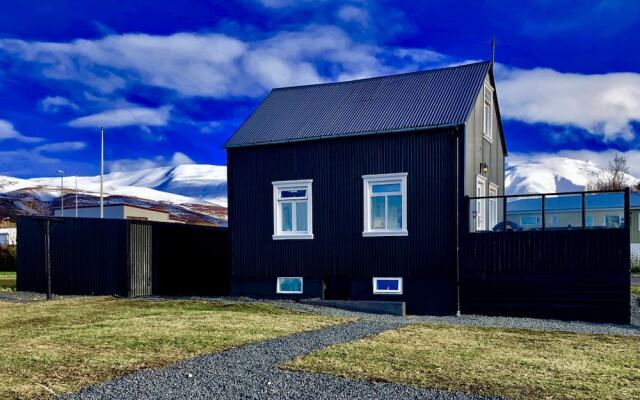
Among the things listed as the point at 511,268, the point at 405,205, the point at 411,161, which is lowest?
the point at 511,268

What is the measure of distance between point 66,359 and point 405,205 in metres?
11.2

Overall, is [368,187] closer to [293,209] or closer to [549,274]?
[293,209]

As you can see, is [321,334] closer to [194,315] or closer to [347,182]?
[194,315]

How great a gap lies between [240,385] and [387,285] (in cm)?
1124

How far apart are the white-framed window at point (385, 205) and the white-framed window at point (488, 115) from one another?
373 centimetres

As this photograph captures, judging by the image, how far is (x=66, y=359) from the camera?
1018 cm

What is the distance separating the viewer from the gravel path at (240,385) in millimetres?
7797

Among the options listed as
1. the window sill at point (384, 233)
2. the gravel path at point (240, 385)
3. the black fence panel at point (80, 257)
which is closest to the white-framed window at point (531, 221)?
the window sill at point (384, 233)

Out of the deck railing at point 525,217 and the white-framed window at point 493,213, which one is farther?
the white-framed window at point 493,213

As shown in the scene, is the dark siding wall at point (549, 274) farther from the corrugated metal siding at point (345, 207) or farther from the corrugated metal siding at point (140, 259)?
the corrugated metal siding at point (140, 259)

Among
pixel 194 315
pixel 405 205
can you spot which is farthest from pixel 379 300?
pixel 194 315

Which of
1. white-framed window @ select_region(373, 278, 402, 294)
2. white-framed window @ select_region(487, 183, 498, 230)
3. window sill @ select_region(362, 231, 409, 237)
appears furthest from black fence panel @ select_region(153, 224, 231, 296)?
white-framed window @ select_region(487, 183, 498, 230)

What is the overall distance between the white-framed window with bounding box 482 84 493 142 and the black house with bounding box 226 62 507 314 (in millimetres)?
49

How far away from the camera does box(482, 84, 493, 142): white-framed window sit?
816 inches
